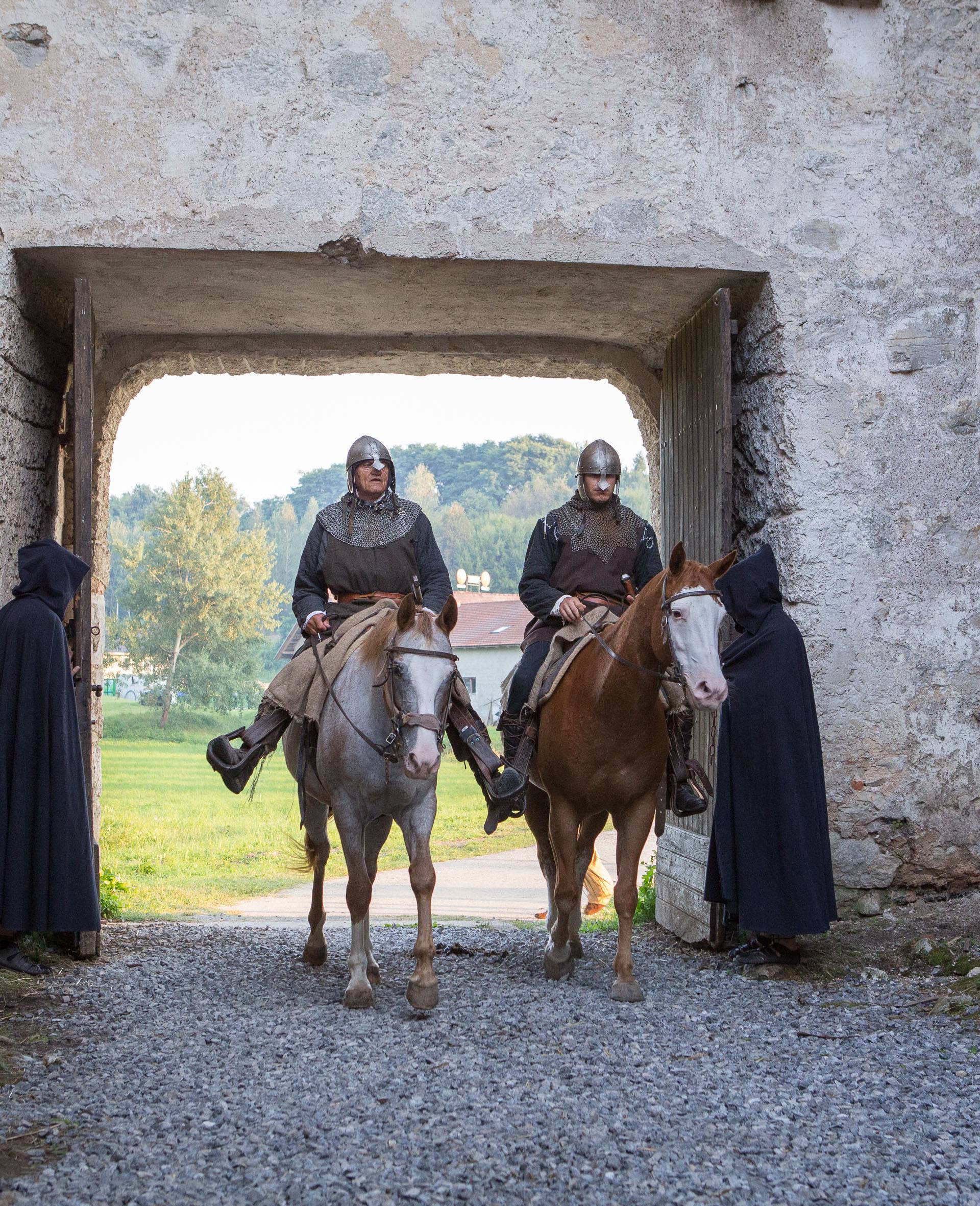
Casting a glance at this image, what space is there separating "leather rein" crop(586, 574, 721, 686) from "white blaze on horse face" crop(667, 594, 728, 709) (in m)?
0.01

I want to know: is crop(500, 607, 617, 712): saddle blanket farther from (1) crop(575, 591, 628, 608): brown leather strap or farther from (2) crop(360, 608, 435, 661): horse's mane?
(2) crop(360, 608, 435, 661): horse's mane

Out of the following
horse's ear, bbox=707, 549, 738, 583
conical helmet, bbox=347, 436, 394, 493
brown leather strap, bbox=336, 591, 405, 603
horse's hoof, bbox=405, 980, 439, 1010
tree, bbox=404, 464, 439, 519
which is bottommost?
horse's hoof, bbox=405, 980, 439, 1010

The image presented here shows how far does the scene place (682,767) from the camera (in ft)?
18.0

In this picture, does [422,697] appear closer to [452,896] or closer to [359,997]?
[359,997]

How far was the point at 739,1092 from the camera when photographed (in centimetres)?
384

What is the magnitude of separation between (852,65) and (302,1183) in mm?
5890

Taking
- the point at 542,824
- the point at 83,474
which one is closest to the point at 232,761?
the point at 83,474

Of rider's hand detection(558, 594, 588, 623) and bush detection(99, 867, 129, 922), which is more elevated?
rider's hand detection(558, 594, 588, 623)

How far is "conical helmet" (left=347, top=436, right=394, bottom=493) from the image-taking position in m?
5.88

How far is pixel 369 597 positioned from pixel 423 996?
199cm

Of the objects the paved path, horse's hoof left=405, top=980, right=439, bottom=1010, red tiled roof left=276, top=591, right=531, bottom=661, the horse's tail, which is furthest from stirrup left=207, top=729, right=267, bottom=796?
red tiled roof left=276, top=591, right=531, bottom=661

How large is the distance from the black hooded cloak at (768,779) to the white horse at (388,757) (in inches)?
58.4

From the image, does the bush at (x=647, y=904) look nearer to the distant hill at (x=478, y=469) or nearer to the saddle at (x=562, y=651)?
the saddle at (x=562, y=651)

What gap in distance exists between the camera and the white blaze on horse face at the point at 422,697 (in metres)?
4.38
